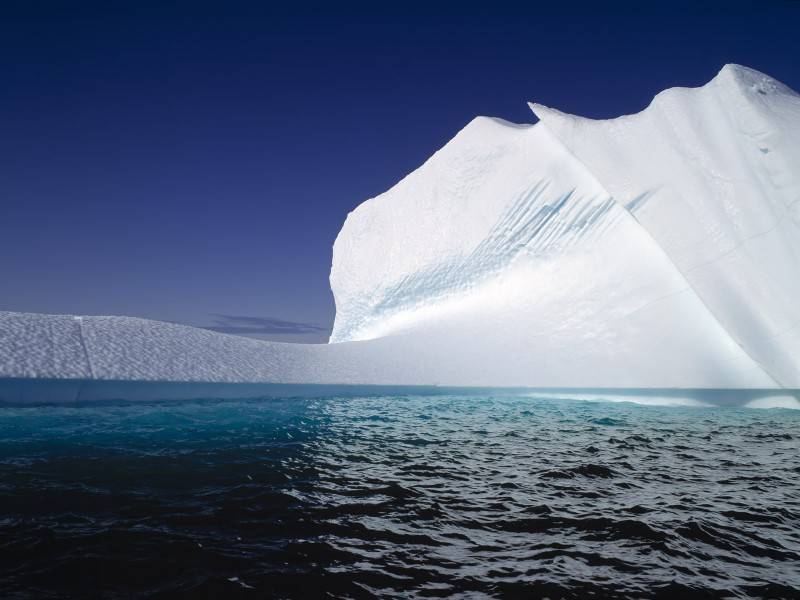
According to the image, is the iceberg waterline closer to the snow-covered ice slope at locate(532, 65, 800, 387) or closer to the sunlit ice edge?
the snow-covered ice slope at locate(532, 65, 800, 387)

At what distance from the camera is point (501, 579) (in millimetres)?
2438

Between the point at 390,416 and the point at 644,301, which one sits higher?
the point at 644,301

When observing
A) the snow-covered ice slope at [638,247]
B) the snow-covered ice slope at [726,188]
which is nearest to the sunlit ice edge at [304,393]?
the snow-covered ice slope at [638,247]

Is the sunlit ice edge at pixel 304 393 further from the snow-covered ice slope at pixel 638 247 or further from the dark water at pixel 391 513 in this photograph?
the dark water at pixel 391 513

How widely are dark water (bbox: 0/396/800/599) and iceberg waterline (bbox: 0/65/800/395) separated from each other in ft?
9.95

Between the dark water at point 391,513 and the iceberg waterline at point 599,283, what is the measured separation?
9.95 ft

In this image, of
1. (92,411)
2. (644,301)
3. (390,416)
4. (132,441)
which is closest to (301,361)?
(390,416)

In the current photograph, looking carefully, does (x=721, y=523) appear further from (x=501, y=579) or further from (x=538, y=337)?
(x=538, y=337)

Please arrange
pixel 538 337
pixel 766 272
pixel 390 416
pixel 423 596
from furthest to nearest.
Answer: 1. pixel 538 337
2. pixel 766 272
3. pixel 390 416
4. pixel 423 596

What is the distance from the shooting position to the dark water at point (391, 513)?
7.85 feet

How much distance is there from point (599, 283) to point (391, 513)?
980 centimetres

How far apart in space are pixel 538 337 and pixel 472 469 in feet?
26.2

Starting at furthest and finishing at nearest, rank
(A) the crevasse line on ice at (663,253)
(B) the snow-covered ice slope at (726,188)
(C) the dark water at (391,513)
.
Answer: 1. (B) the snow-covered ice slope at (726,188)
2. (A) the crevasse line on ice at (663,253)
3. (C) the dark water at (391,513)

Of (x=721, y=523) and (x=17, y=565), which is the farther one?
(x=721, y=523)
